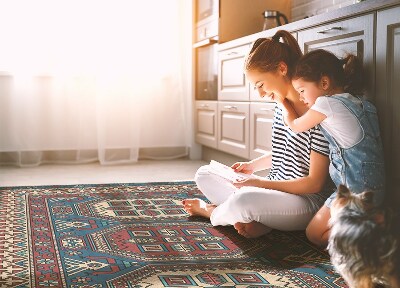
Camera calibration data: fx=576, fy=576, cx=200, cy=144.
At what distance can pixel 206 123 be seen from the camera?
14.5ft

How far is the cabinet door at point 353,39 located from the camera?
2088mm

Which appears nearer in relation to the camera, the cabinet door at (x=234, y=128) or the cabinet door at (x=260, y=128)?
the cabinet door at (x=260, y=128)

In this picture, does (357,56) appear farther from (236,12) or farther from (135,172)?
(135,172)

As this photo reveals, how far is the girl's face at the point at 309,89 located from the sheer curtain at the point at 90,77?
2.67m

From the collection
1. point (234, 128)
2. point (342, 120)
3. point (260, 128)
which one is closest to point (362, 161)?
point (342, 120)

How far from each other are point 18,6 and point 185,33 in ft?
4.24

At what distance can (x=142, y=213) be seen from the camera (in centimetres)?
264

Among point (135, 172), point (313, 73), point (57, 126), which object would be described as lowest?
point (135, 172)

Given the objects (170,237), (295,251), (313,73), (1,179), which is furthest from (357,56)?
(1,179)

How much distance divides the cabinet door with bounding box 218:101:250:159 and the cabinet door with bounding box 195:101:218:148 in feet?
0.43

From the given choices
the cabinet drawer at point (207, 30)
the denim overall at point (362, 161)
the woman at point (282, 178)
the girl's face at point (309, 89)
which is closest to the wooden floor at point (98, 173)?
the cabinet drawer at point (207, 30)

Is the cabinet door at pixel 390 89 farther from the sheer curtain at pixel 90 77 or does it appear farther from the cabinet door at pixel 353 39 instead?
the sheer curtain at pixel 90 77

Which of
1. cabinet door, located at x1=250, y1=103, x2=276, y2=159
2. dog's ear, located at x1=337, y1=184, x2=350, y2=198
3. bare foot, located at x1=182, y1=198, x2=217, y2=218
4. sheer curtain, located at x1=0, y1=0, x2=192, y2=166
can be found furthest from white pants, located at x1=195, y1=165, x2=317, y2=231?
sheer curtain, located at x1=0, y1=0, x2=192, y2=166

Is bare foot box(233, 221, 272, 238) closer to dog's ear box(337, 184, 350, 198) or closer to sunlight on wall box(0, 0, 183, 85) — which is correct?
dog's ear box(337, 184, 350, 198)
